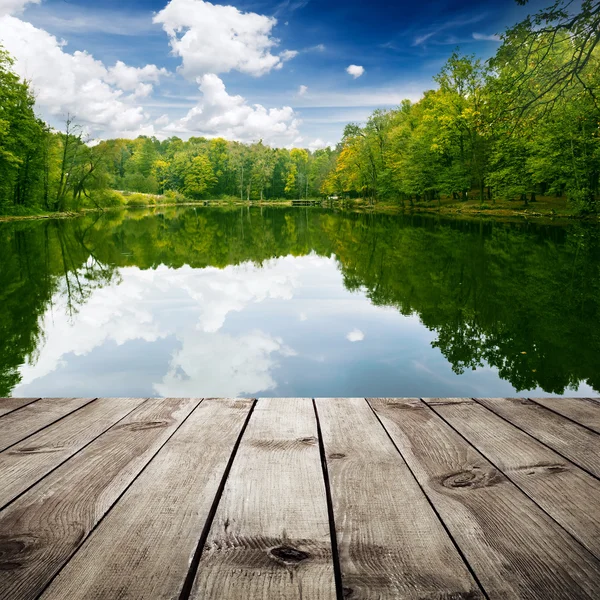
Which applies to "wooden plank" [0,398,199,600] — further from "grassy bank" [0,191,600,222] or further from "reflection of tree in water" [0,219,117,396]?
"grassy bank" [0,191,600,222]

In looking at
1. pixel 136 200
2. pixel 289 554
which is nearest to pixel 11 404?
Result: pixel 289 554

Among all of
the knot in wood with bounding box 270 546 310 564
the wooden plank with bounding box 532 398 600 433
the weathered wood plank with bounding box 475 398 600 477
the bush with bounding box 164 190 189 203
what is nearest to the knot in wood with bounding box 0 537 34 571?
the knot in wood with bounding box 270 546 310 564

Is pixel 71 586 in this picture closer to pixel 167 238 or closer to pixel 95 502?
pixel 95 502

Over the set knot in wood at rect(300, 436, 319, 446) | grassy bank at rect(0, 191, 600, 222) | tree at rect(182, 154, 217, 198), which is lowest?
knot in wood at rect(300, 436, 319, 446)

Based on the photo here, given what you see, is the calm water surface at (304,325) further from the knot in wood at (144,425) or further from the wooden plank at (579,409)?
Answer: the knot in wood at (144,425)

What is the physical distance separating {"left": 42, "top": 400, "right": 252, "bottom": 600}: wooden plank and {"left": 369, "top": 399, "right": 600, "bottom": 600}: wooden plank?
0.64m

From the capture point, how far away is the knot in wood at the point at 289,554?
3.64ft

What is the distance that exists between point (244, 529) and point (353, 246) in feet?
44.9

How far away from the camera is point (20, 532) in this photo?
1.23m

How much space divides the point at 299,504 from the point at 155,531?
379 mm

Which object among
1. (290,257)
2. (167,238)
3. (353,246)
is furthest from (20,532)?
(167,238)

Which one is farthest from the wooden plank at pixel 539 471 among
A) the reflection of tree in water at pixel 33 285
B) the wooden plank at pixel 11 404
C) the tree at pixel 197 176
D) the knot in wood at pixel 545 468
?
the tree at pixel 197 176

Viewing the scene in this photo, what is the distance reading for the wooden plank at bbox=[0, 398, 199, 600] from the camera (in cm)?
108

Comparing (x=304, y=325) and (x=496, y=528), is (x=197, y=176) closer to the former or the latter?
(x=304, y=325)
